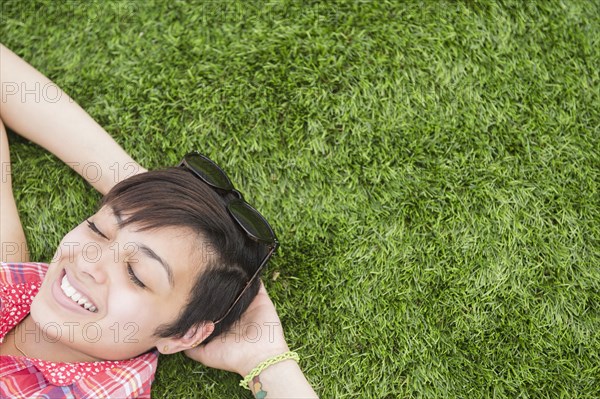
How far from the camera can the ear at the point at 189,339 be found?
2.52 metres

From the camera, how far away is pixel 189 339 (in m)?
2.55

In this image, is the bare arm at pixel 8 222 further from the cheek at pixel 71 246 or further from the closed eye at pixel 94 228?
the closed eye at pixel 94 228

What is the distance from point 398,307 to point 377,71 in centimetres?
126

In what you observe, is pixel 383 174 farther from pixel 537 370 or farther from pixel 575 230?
pixel 537 370

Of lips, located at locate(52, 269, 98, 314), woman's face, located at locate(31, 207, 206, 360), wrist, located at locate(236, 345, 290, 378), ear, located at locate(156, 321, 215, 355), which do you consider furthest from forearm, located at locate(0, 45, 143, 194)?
wrist, located at locate(236, 345, 290, 378)

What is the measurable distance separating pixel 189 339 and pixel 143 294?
1.14 feet

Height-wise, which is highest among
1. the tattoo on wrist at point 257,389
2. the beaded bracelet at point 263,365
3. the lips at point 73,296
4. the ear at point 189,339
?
the lips at point 73,296

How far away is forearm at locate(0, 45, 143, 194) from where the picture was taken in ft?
9.62

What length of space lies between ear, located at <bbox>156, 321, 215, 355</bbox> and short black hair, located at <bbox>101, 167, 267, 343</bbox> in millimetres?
34

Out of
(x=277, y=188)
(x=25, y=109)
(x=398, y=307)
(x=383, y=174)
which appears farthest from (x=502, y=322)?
(x=25, y=109)

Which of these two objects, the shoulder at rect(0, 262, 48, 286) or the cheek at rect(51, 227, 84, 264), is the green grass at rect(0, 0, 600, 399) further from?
the cheek at rect(51, 227, 84, 264)

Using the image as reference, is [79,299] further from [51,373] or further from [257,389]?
[257,389]

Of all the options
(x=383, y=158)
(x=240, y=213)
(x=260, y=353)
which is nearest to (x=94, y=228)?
(x=240, y=213)

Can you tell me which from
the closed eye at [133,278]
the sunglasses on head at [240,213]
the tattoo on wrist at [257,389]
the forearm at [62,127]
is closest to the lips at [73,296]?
the closed eye at [133,278]
